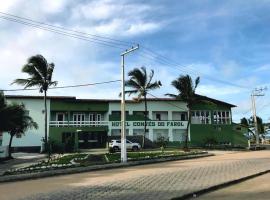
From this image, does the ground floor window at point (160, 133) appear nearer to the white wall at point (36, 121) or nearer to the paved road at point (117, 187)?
the white wall at point (36, 121)

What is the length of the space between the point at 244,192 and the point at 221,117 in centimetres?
4562

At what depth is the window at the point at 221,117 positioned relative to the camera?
5728 centimetres

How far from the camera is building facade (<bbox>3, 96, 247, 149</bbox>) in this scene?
51.0 m

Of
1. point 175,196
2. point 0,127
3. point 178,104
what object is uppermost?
point 178,104

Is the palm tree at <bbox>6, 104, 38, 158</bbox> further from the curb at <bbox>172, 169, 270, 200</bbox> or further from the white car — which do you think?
the curb at <bbox>172, 169, 270, 200</bbox>

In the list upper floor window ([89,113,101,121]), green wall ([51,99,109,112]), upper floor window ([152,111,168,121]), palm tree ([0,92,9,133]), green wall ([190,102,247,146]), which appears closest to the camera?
palm tree ([0,92,9,133])

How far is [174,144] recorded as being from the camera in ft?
180

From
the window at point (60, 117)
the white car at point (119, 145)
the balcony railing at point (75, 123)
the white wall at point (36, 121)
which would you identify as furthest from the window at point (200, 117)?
the white wall at point (36, 121)

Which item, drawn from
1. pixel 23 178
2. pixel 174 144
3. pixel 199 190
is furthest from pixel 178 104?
pixel 199 190

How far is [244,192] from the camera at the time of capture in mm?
12727

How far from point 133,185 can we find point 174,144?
40.8 m

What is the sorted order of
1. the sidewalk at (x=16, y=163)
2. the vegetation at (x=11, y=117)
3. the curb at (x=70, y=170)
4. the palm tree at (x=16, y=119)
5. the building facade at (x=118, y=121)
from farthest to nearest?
1. the building facade at (x=118, y=121)
2. the palm tree at (x=16, y=119)
3. the vegetation at (x=11, y=117)
4. the sidewalk at (x=16, y=163)
5. the curb at (x=70, y=170)

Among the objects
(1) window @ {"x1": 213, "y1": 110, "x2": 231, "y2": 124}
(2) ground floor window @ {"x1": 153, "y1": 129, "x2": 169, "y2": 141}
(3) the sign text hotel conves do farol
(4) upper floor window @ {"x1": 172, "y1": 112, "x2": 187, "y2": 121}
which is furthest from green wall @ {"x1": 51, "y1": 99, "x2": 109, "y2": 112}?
(1) window @ {"x1": 213, "y1": 110, "x2": 231, "y2": 124}

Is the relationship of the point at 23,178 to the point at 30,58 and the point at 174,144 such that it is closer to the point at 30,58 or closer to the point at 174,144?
the point at 30,58
